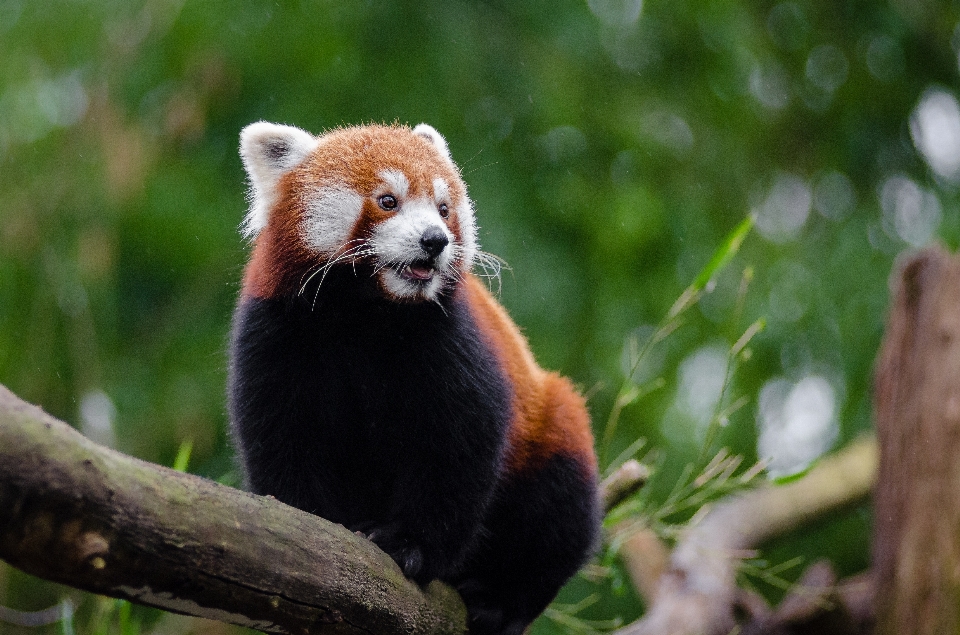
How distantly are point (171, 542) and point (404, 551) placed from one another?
0.84 metres

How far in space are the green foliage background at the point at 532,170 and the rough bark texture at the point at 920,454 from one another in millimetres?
1121

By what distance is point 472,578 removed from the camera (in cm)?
268

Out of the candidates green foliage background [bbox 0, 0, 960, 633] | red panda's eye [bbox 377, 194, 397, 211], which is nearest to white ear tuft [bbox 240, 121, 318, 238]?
red panda's eye [bbox 377, 194, 397, 211]

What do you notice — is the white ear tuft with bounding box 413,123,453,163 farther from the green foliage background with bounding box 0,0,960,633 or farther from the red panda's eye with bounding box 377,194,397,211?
the green foliage background with bounding box 0,0,960,633

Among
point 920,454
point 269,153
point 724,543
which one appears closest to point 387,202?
point 269,153

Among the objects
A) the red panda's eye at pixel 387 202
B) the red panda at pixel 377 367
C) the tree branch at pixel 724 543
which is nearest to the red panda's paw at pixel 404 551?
the red panda at pixel 377 367

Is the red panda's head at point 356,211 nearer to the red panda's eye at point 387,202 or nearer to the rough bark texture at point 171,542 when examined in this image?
the red panda's eye at point 387,202

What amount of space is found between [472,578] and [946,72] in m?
5.29

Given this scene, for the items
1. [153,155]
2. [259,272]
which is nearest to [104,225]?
[153,155]

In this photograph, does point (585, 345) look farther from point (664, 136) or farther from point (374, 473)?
point (374, 473)

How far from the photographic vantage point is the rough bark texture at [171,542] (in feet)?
4.47

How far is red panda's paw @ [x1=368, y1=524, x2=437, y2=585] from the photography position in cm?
225

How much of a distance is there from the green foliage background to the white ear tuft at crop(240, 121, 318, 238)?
58.1 inches

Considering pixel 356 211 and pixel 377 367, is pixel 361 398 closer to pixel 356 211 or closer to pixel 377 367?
pixel 377 367
